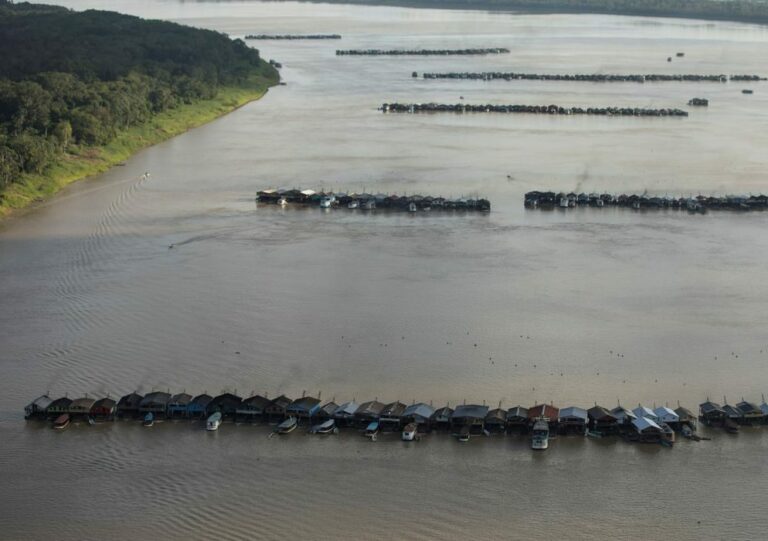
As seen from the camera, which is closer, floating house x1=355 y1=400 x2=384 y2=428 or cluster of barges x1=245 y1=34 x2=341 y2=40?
floating house x1=355 y1=400 x2=384 y2=428

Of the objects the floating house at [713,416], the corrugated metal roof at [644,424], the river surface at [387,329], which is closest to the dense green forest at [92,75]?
the river surface at [387,329]

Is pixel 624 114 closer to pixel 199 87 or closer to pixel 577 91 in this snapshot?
pixel 577 91

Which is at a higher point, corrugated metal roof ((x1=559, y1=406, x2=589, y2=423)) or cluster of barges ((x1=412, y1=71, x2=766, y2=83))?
cluster of barges ((x1=412, y1=71, x2=766, y2=83))

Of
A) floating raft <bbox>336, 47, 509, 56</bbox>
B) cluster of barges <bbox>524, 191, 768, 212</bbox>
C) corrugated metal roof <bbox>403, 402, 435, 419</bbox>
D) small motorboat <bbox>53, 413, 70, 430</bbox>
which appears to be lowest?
small motorboat <bbox>53, 413, 70, 430</bbox>

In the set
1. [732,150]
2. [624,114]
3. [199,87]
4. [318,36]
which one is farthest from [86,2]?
[732,150]

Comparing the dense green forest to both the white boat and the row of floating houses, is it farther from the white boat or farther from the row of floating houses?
the white boat

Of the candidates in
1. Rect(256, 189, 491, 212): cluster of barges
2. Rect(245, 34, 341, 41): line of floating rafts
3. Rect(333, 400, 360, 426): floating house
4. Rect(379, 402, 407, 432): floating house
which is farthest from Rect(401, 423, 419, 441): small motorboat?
Rect(245, 34, 341, 41): line of floating rafts

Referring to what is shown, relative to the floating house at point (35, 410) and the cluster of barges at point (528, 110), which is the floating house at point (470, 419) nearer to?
the floating house at point (35, 410)

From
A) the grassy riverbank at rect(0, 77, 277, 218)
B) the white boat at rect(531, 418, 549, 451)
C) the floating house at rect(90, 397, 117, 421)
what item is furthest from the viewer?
the grassy riverbank at rect(0, 77, 277, 218)
